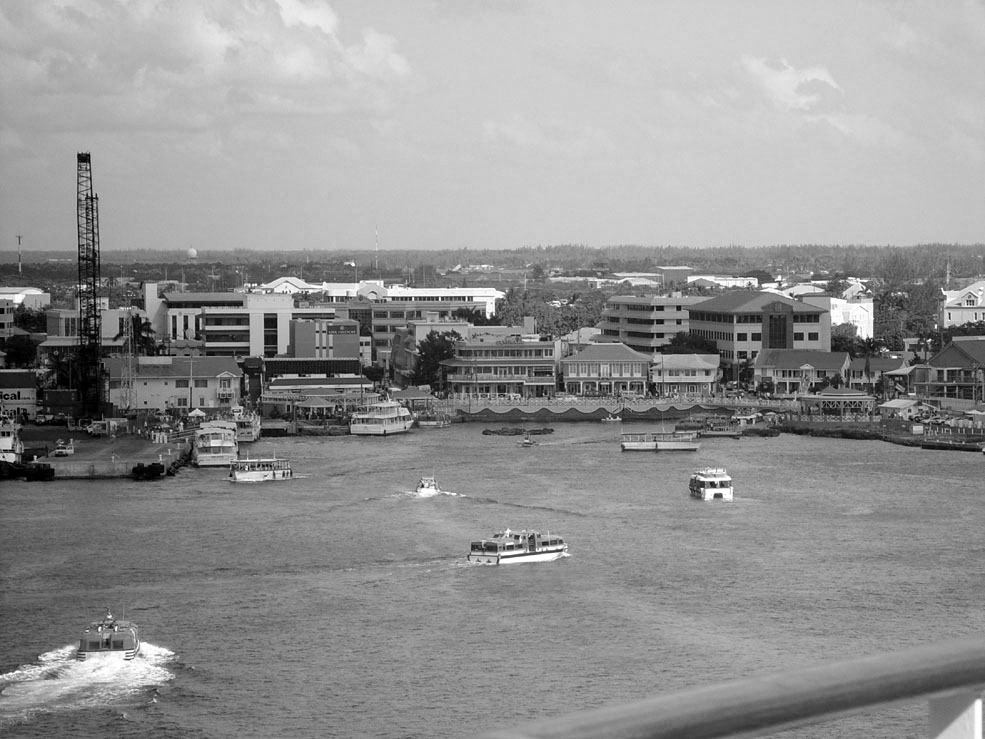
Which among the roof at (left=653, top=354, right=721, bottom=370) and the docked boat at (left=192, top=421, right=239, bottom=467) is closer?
the docked boat at (left=192, top=421, right=239, bottom=467)

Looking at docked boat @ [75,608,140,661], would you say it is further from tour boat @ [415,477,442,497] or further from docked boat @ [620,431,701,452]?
docked boat @ [620,431,701,452]

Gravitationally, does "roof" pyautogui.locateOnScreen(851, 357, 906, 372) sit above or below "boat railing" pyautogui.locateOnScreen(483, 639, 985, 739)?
below

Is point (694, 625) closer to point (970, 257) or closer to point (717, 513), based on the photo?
point (717, 513)

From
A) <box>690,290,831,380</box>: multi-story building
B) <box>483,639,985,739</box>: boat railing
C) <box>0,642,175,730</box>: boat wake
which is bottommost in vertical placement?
<box>0,642,175,730</box>: boat wake

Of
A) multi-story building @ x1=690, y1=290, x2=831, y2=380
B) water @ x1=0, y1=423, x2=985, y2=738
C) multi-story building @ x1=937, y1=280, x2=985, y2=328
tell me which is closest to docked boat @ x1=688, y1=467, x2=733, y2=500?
water @ x1=0, y1=423, x2=985, y2=738

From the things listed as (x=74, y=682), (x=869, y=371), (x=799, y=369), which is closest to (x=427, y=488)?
(x=74, y=682)

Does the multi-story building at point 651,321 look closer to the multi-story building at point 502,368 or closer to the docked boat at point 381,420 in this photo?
the multi-story building at point 502,368
